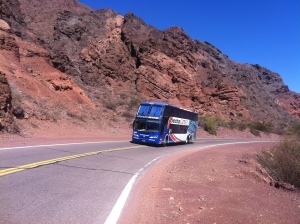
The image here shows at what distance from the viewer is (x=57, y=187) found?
7809mm

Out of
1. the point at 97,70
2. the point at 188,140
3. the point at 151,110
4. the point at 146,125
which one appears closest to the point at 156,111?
the point at 151,110

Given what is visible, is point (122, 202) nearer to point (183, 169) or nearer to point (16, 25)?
point (183, 169)

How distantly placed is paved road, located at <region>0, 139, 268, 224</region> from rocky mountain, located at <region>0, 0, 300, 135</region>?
9.63m

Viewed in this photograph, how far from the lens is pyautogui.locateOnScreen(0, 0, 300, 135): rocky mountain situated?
2997 centimetres

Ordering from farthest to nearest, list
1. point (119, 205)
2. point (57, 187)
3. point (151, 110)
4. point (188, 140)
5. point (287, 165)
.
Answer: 1. point (188, 140)
2. point (151, 110)
3. point (287, 165)
4. point (57, 187)
5. point (119, 205)

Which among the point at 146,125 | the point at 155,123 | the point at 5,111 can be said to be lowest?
the point at 5,111

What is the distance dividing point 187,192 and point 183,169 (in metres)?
4.41

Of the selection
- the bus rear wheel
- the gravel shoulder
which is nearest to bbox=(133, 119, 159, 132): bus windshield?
the bus rear wheel

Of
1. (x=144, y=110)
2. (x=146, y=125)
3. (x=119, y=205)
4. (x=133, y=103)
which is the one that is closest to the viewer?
(x=119, y=205)

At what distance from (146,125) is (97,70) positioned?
27.6 metres

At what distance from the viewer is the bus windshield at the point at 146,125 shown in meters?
23.4

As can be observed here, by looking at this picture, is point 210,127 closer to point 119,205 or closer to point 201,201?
point 201,201

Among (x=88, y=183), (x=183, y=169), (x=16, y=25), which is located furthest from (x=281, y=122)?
(x=88, y=183)

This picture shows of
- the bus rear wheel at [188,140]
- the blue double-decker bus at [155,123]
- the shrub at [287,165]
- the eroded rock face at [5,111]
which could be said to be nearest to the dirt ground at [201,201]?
the shrub at [287,165]
